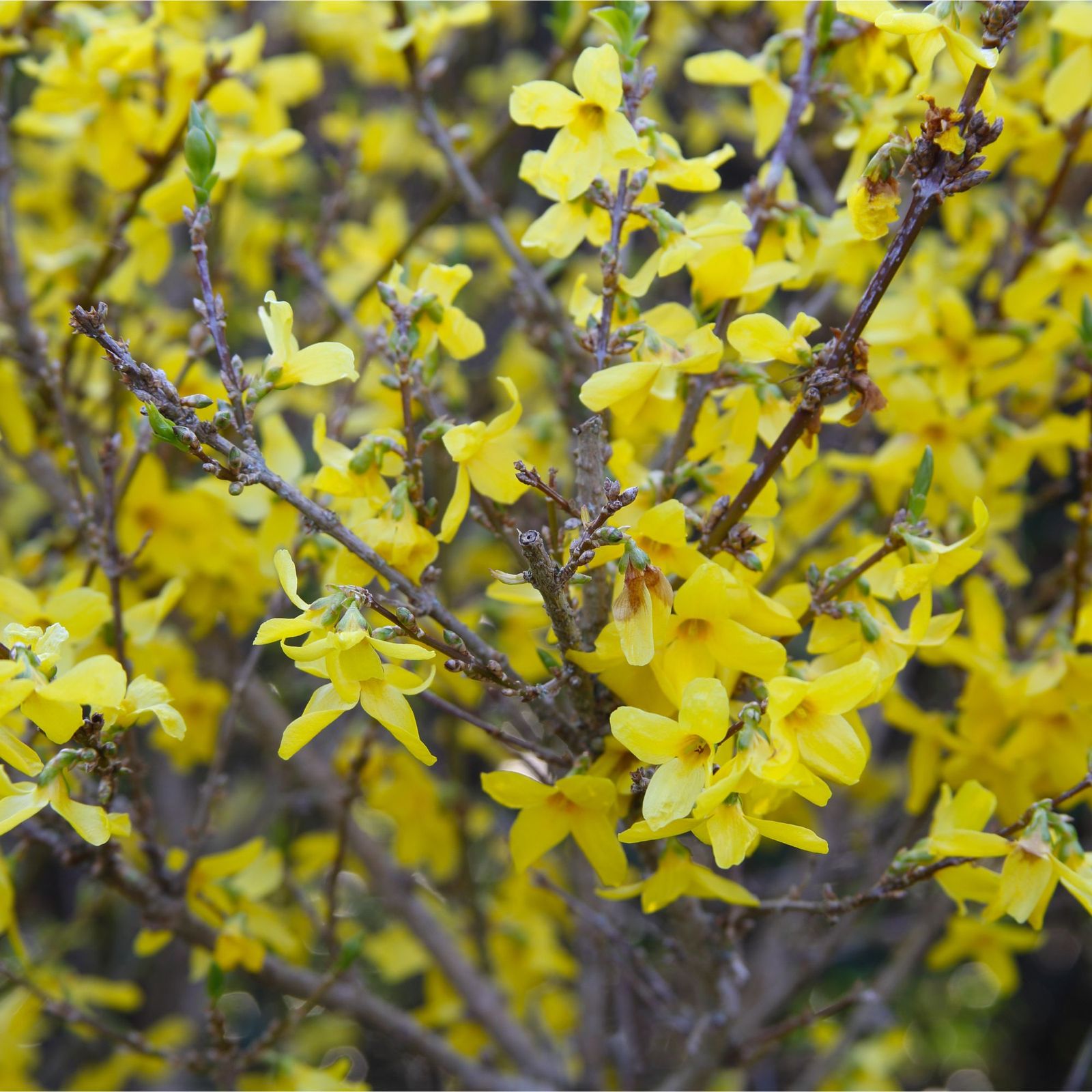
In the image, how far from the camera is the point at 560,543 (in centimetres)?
113

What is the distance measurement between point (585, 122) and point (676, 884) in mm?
872

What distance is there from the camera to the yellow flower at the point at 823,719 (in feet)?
3.05

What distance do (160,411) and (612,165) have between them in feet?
1.79

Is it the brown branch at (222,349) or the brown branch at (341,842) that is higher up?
the brown branch at (222,349)

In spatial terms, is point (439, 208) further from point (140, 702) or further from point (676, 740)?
point (676, 740)

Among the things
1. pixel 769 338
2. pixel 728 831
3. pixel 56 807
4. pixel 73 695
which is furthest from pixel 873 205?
pixel 56 807

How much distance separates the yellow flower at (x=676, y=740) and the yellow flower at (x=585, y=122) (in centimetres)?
56

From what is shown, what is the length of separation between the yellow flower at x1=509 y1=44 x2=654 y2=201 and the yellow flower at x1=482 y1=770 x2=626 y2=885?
642 millimetres

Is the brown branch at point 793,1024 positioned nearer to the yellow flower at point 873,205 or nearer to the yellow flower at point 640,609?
the yellow flower at point 640,609

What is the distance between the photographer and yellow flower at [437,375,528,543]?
42.8 inches

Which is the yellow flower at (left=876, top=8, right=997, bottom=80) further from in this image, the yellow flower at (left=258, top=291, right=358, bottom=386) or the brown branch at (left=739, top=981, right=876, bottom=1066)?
the brown branch at (left=739, top=981, right=876, bottom=1066)

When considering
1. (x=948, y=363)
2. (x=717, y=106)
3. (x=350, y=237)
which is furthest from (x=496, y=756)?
(x=717, y=106)

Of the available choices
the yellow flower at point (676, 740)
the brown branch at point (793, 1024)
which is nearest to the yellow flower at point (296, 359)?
the yellow flower at point (676, 740)

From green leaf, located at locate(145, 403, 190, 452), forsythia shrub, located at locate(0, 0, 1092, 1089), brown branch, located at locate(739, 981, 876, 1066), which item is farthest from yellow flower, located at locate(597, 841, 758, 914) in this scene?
green leaf, located at locate(145, 403, 190, 452)
